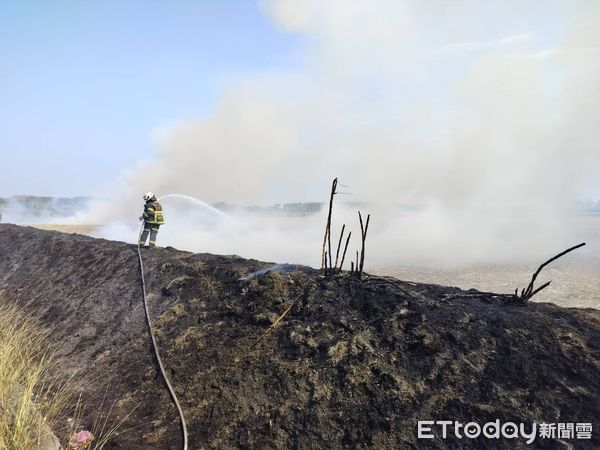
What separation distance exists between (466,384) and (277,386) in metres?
2.39

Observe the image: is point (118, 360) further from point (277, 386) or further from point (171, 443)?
point (277, 386)

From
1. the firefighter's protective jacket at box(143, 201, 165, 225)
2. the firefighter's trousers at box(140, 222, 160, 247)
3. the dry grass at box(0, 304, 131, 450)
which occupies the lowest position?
the dry grass at box(0, 304, 131, 450)

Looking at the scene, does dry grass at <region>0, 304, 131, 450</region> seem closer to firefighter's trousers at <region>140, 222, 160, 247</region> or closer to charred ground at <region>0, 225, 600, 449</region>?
charred ground at <region>0, 225, 600, 449</region>

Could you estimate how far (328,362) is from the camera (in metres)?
5.78

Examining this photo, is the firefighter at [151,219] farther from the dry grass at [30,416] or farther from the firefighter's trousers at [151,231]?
the dry grass at [30,416]

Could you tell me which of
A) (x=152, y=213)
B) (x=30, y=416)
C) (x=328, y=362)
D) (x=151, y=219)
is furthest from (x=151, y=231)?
(x=30, y=416)

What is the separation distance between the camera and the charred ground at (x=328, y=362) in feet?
16.2

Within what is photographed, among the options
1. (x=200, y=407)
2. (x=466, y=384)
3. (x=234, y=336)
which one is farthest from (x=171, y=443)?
(x=466, y=384)

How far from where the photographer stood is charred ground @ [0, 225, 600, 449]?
194 inches

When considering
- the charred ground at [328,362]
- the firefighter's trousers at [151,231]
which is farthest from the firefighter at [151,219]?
the charred ground at [328,362]

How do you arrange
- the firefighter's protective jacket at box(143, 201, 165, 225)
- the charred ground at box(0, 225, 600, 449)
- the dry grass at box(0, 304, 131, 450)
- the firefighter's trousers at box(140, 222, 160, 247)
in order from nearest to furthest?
the dry grass at box(0, 304, 131, 450) < the charred ground at box(0, 225, 600, 449) < the firefighter's trousers at box(140, 222, 160, 247) < the firefighter's protective jacket at box(143, 201, 165, 225)

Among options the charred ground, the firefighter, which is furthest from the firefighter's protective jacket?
the charred ground

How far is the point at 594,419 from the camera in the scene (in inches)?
184

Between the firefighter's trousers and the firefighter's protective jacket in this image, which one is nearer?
the firefighter's trousers
